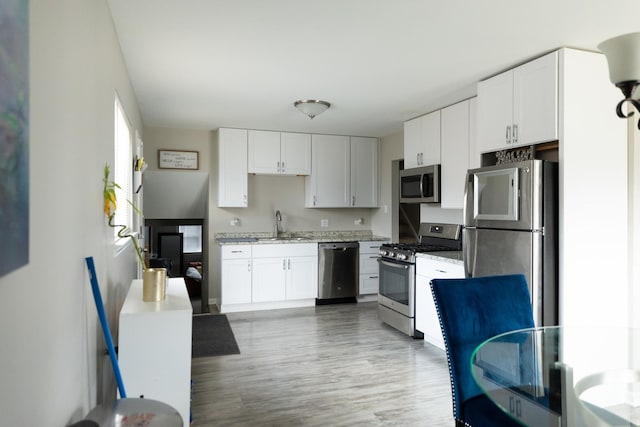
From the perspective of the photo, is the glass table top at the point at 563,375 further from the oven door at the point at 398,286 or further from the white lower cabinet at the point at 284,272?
the white lower cabinet at the point at 284,272

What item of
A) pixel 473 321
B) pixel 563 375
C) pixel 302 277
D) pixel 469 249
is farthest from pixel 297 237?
pixel 563 375

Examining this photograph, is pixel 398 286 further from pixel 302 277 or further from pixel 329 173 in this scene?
pixel 329 173

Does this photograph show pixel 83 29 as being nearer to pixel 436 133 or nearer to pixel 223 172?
pixel 436 133

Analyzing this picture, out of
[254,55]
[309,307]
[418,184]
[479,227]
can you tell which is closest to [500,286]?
[479,227]

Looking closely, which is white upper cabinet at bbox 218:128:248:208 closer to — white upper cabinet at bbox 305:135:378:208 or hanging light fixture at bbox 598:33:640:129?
white upper cabinet at bbox 305:135:378:208

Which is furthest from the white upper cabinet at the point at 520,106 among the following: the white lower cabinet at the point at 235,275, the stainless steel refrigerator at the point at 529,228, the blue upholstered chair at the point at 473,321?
the white lower cabinet at the point at 235,275

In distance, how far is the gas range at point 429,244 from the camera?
442cm

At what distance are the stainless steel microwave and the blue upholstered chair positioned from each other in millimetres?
2303

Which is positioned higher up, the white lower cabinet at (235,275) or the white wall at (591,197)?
the white wall at (591,197)

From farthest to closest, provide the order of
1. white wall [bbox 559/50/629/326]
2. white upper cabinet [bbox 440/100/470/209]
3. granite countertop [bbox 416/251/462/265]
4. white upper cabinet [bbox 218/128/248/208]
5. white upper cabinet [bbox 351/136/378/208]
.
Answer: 1. white upper cabinet [bbox 351/136/378/208]
2. white upper cabinet [bbox 218/128/248/208]
3. white upper cabinet [bbox 440/100/470/209]
4. granite countertop [bbox 416/251/462/265]
5. white wall [bbox 559/50/629/326]

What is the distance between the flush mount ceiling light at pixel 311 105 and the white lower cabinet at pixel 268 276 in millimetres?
1922

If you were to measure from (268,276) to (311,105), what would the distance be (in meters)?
2.30

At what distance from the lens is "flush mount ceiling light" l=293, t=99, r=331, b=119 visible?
4170mm

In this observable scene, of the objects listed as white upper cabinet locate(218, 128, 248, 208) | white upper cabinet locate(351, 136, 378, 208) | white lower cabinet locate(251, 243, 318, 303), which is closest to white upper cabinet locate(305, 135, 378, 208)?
white upper cabinet locate(351, 136, 378, 208)
